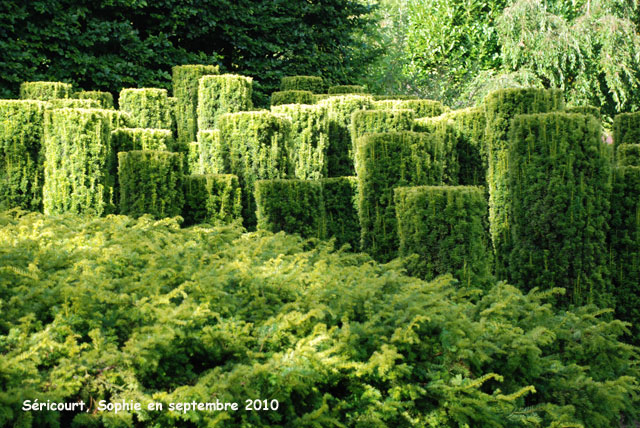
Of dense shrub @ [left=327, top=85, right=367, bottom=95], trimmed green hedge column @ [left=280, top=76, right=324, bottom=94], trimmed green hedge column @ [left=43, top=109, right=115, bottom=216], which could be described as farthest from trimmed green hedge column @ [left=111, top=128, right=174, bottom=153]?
dense shrub @ [left=327, top=85, right=367, bottom=95]

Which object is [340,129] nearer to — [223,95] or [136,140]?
[223,95]

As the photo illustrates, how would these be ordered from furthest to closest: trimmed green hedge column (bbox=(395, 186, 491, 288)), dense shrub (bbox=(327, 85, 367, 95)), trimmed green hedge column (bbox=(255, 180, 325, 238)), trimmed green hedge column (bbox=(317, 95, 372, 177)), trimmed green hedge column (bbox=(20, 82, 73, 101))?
dense shrub (bbox=(327, 85, 367, 95)), trimmed green hedge column (bbox=(20, 82, 73, 101)), trimmed green hedge column (bbox=(317, 95, 372, 177)), trimmed green hedge column (bbox=(255, 180, 325, 238)), trimmed green hedge column (bbox=(395, 186, 491, 288))

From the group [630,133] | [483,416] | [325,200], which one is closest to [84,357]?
[483,416]

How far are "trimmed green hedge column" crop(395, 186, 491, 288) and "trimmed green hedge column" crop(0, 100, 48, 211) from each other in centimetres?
439

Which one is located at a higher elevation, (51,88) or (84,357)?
(51,88)

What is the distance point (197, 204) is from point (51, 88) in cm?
346

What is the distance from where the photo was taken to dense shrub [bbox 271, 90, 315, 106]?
34.8 ft

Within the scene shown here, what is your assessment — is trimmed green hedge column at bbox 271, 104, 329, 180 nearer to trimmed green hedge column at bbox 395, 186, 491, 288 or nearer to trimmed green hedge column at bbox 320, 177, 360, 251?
trimmed green hedge column at bbox 320, 177, 360, 251

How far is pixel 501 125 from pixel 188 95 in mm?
4996

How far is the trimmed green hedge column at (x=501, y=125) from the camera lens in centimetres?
772

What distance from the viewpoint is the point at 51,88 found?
9391 millimetres

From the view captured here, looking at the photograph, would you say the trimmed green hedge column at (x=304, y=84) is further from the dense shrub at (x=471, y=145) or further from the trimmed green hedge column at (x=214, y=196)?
the trimmed green hedge column at (x=214, y=196)

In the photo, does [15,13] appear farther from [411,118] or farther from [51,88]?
[411,118]

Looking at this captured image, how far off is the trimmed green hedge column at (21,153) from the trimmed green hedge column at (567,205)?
5.37 meters
